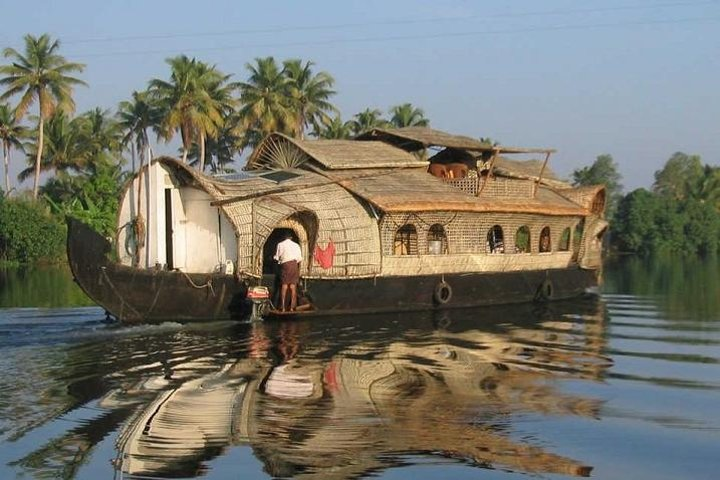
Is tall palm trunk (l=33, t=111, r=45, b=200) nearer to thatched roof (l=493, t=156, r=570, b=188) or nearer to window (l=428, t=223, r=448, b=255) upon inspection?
thatched roof (l=493, t=156, r=570, b=188)

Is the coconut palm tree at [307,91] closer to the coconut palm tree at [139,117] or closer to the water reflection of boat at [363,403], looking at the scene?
the coconut palm tree at [139,117]

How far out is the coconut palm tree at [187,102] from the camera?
3069cm

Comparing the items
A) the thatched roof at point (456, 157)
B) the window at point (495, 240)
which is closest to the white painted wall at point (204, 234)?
the window at point (495, 240)

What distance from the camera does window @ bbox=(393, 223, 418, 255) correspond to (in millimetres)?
14317

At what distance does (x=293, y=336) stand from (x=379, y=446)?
5467 mm

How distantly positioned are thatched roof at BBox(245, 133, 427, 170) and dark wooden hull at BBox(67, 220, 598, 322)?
1844 mm

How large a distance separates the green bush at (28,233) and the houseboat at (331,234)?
57.9 feet

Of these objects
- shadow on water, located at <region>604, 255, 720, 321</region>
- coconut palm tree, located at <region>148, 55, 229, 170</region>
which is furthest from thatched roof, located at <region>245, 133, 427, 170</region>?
coconut palm tree, located at <region>148, 55, 229, 170</region>

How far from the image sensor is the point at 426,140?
15.3 metres

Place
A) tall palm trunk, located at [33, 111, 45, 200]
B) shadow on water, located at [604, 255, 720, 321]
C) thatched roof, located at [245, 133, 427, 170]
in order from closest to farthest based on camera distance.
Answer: thatched roof, located at [245, 133, 427, 170] < shadow on water, located at [604, 255, 720, 321] < tall palm trunk, located at [33, 111, 45, 200]

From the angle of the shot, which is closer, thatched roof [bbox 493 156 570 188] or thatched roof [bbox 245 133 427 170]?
thatched roof [bbox 245 133 427 170]

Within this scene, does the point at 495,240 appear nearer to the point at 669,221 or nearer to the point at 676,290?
the point at 676,290

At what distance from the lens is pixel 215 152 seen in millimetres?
38188

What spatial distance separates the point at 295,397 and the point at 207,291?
4911mm
